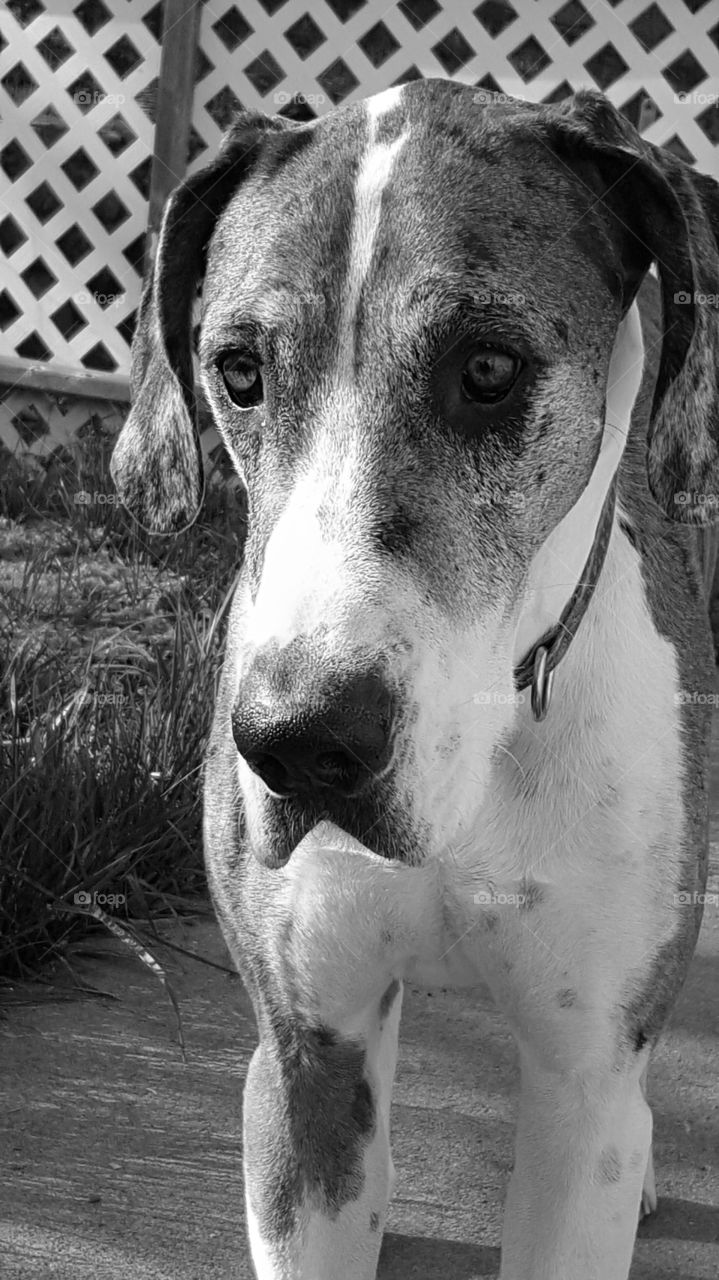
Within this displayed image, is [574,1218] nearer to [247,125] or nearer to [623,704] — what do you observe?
[623,704]

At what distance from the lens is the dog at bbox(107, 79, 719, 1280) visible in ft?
5.57

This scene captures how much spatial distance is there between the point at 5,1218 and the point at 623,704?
1376 mm

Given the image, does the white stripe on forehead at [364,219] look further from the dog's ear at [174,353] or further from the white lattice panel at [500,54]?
the white lattice panel at [500,54]

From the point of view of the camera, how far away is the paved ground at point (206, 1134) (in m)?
2.67

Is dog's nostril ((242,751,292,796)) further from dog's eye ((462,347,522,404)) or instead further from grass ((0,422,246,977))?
grass ((0,422,246,977))

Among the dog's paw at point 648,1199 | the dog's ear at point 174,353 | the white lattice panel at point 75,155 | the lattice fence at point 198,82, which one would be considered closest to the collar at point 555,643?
the dog's ear at point 174,353

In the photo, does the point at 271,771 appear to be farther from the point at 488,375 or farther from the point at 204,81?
the point at 204,81

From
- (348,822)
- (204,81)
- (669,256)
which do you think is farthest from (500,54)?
(348,822)

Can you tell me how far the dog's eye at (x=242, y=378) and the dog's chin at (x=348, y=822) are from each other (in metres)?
0.48

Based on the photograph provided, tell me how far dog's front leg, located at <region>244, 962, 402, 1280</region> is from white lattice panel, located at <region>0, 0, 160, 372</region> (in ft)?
15.7

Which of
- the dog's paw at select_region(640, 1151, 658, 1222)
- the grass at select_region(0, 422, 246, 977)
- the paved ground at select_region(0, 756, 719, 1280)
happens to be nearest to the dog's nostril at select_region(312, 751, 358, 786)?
the paved ground at select_region(0, 756, 719, 1280)

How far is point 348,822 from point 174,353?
889mm

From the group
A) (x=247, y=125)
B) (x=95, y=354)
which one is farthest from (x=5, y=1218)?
(x=95, y=354)

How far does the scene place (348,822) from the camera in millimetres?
1694
